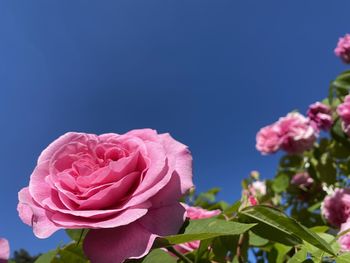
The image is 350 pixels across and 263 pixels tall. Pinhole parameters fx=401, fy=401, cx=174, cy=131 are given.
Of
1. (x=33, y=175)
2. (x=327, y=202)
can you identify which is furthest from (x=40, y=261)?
(x=327, y=202)

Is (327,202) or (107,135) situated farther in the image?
(327,202)

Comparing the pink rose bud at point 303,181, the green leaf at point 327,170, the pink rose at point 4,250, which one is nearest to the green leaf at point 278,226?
the pink rose at point 4,250

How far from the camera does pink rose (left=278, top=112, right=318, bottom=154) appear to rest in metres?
2.09

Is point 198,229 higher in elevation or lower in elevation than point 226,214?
lower

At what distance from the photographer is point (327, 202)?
148cm

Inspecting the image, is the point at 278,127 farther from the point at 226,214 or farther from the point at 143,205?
the point at 143,205

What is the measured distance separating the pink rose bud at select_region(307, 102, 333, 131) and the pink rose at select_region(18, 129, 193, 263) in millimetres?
1487

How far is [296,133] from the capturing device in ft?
6.93

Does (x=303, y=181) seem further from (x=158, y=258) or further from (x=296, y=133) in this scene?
(x=158, y=258)

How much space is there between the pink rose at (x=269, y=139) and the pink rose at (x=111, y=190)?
1.76 m

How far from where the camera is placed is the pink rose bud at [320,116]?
1878mm

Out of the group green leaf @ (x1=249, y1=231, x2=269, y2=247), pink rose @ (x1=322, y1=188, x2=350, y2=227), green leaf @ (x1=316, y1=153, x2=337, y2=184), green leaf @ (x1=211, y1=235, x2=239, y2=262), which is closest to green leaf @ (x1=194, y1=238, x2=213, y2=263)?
green leaf @ (x1=211, y1=235, x2=239, y2=262)

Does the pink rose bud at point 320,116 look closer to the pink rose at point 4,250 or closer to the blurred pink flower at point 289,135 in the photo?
the blurred pink flower at point 289,135

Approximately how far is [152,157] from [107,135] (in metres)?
0.09
